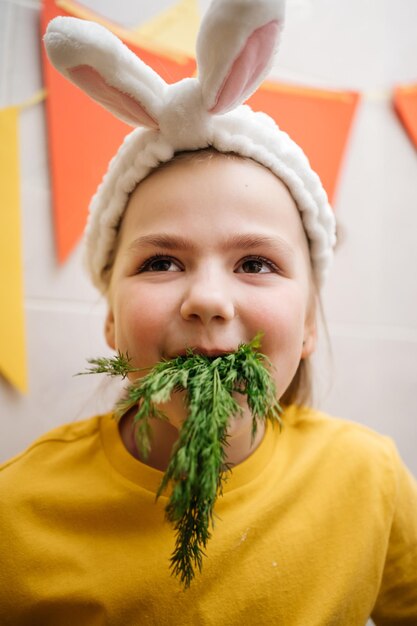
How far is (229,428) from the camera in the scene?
597 millimetres

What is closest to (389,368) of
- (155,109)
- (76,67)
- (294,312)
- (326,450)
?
(326,450)

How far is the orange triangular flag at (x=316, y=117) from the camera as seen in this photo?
117 cm

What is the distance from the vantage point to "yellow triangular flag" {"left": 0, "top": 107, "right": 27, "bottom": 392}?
1137 millimetres

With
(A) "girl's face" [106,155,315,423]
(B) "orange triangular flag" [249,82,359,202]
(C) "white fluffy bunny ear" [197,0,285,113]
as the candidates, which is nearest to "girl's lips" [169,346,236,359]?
(A) "girl's face" [106,155,315,423]

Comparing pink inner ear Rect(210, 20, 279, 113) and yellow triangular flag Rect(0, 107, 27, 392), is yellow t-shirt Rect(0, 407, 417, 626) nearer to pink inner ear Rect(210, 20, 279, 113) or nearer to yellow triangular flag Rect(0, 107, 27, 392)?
yellow triangular flag Rect(0, 107, 27, 392)

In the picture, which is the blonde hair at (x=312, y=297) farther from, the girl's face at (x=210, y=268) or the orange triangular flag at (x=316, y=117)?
the orange triangular flag at (x=316, y=117)

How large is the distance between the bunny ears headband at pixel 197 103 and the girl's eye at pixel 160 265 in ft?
0.54

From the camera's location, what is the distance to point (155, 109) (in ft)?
2.29

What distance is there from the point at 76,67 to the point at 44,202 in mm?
619

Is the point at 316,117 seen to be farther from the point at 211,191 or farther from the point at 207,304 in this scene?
the point at 207,304

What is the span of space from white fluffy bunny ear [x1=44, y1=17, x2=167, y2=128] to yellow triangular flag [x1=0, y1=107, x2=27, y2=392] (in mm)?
575

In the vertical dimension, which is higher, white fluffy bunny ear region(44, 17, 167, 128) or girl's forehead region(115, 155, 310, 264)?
white fluffy bunny ear region(44, 17, 167, 128)

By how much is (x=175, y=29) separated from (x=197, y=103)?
0.63m

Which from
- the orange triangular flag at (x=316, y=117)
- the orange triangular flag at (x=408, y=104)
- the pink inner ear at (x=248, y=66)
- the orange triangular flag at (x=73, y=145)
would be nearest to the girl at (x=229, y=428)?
the pink inner ear at (x=248, y=66)
